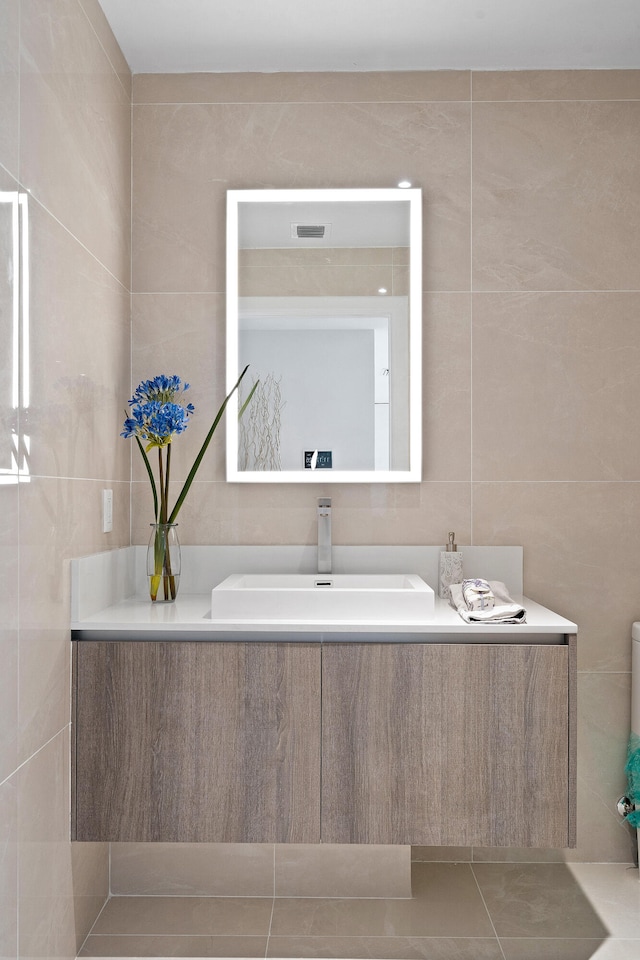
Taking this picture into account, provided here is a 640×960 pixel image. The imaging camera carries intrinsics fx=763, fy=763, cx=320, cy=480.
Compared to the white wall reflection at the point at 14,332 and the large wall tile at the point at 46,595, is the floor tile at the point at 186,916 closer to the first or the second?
the large wall tile at the point at 46,595

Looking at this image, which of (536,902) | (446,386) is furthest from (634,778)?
(446,386)

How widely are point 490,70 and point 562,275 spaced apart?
67cm

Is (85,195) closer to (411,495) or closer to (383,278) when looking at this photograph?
(383,278)

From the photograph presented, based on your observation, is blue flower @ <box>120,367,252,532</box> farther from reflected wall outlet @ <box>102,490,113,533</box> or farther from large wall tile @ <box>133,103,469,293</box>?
large wall tile @ <box>133,103,469,293</box>

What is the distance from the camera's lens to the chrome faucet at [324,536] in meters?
2.28

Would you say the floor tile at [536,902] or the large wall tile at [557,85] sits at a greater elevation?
the large wall tile at [557,85]

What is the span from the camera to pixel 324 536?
2.28m

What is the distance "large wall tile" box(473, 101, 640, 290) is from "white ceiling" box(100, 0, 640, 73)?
0.16 meters

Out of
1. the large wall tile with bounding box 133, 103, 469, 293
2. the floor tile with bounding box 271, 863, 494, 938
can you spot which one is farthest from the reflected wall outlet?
the floor tile with bounding box 271, 863, 494, 938

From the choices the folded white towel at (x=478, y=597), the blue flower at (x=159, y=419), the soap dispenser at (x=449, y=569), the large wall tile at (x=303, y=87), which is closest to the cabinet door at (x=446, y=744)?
the folded white towel at (x=478, y=597)

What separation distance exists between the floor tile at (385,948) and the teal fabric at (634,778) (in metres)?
0.57

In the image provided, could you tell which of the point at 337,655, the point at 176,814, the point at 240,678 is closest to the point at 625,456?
the point at 337,655

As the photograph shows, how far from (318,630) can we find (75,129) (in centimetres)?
135

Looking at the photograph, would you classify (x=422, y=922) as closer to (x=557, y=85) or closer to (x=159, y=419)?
(x=159, y=419)
